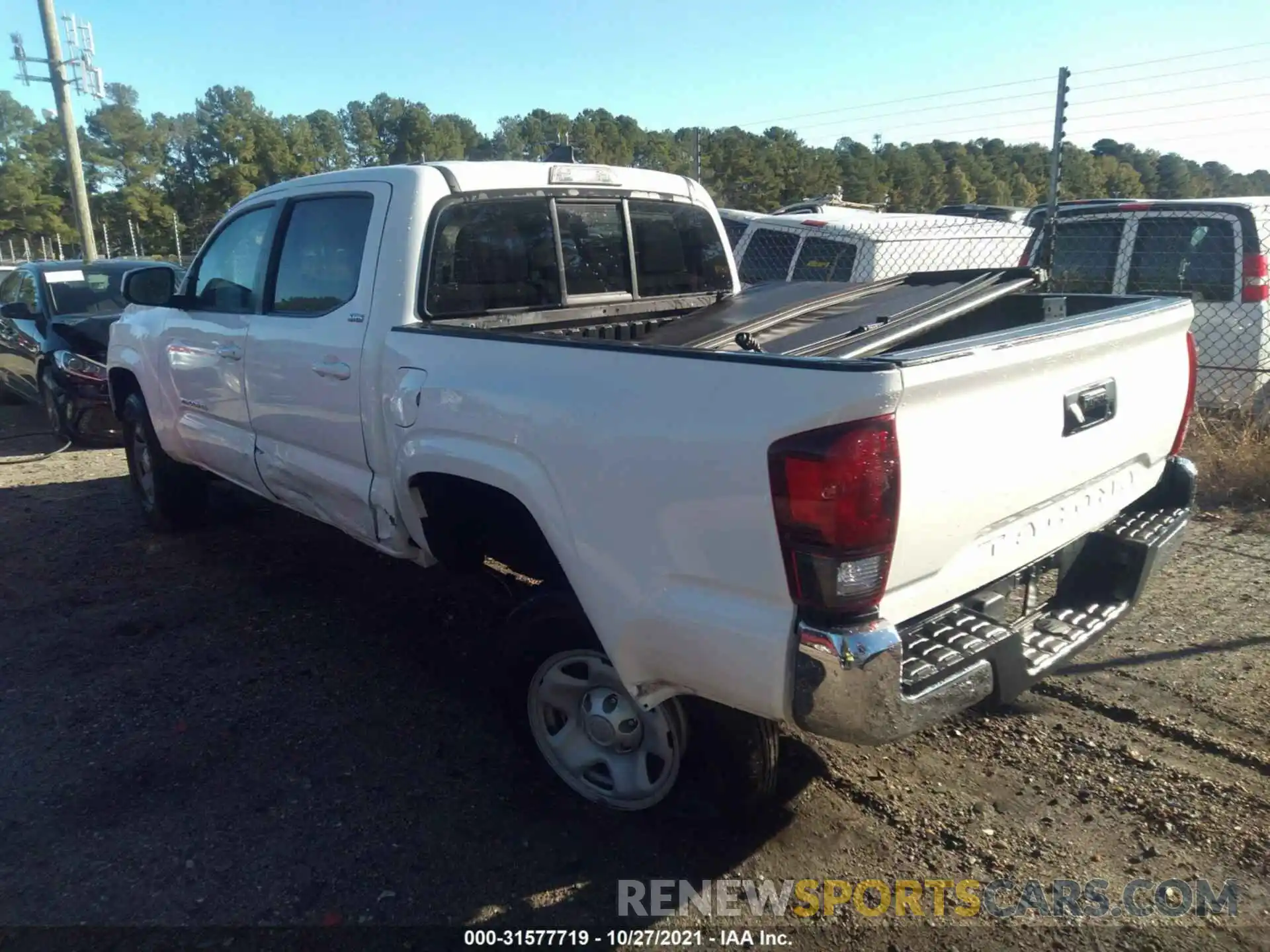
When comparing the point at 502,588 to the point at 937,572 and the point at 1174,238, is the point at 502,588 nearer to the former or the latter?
the point at 937,572

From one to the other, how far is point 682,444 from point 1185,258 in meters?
6.33

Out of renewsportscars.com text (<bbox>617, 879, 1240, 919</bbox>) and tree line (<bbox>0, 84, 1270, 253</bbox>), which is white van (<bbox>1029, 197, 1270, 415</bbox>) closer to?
renewsportscars.com text (<bbox>617, 879, 1240, 919</bbox>)

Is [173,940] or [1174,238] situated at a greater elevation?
[1174,238]

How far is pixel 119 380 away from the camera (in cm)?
627

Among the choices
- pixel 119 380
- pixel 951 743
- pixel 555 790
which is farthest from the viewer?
pixel 119 380

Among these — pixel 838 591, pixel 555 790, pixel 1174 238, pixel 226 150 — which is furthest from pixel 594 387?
pixel 226 150

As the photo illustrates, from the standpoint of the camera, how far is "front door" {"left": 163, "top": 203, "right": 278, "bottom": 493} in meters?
4.60

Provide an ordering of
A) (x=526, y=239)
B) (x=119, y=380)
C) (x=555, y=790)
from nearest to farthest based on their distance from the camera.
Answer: (x=555, y=790)
(x=526, y=239)
(x=119, y=380)

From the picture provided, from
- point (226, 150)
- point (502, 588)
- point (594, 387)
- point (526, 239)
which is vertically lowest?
point (502, 588)

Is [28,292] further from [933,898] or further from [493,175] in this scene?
[933,898]

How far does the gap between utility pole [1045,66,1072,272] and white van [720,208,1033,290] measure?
1017 mm

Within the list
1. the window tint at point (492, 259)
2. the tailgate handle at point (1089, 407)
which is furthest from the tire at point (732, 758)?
the window tint at point (492, 259)

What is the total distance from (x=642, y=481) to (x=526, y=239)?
188 centimetres

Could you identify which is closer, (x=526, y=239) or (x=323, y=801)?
(x=323, y=801)
